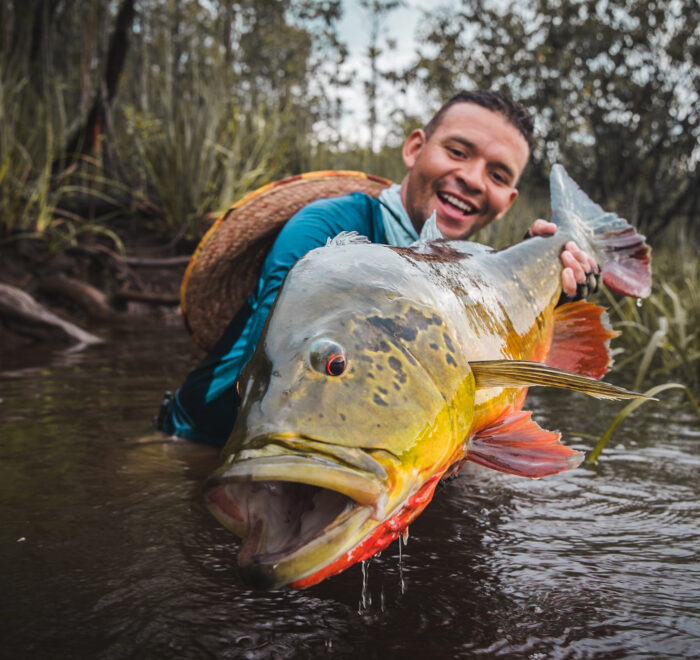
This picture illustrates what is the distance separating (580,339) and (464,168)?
925 mm

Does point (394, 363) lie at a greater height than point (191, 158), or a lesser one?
lesser

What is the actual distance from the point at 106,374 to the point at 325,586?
3350 mm

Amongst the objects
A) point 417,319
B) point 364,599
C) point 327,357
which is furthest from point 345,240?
point 364,599

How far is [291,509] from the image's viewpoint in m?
1.12

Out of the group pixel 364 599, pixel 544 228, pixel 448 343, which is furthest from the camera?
pixel 544 228

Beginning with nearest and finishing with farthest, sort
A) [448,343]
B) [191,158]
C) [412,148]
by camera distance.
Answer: [448,343] → [412,148] → [191,158]

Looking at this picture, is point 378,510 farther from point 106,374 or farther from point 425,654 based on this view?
point 106,374

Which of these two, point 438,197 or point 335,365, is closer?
point 335,365

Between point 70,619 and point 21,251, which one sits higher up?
point 21,251

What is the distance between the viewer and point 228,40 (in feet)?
32.3

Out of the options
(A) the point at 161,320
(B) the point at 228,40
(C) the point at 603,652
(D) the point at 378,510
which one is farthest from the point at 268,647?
(B) the point at 228,40

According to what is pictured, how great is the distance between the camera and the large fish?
3.43ft

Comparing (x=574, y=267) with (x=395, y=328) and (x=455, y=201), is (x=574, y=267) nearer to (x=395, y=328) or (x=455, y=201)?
(x=455, y=201)

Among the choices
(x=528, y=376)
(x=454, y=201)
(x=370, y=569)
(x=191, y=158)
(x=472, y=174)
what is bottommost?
(x=370, y=569)
